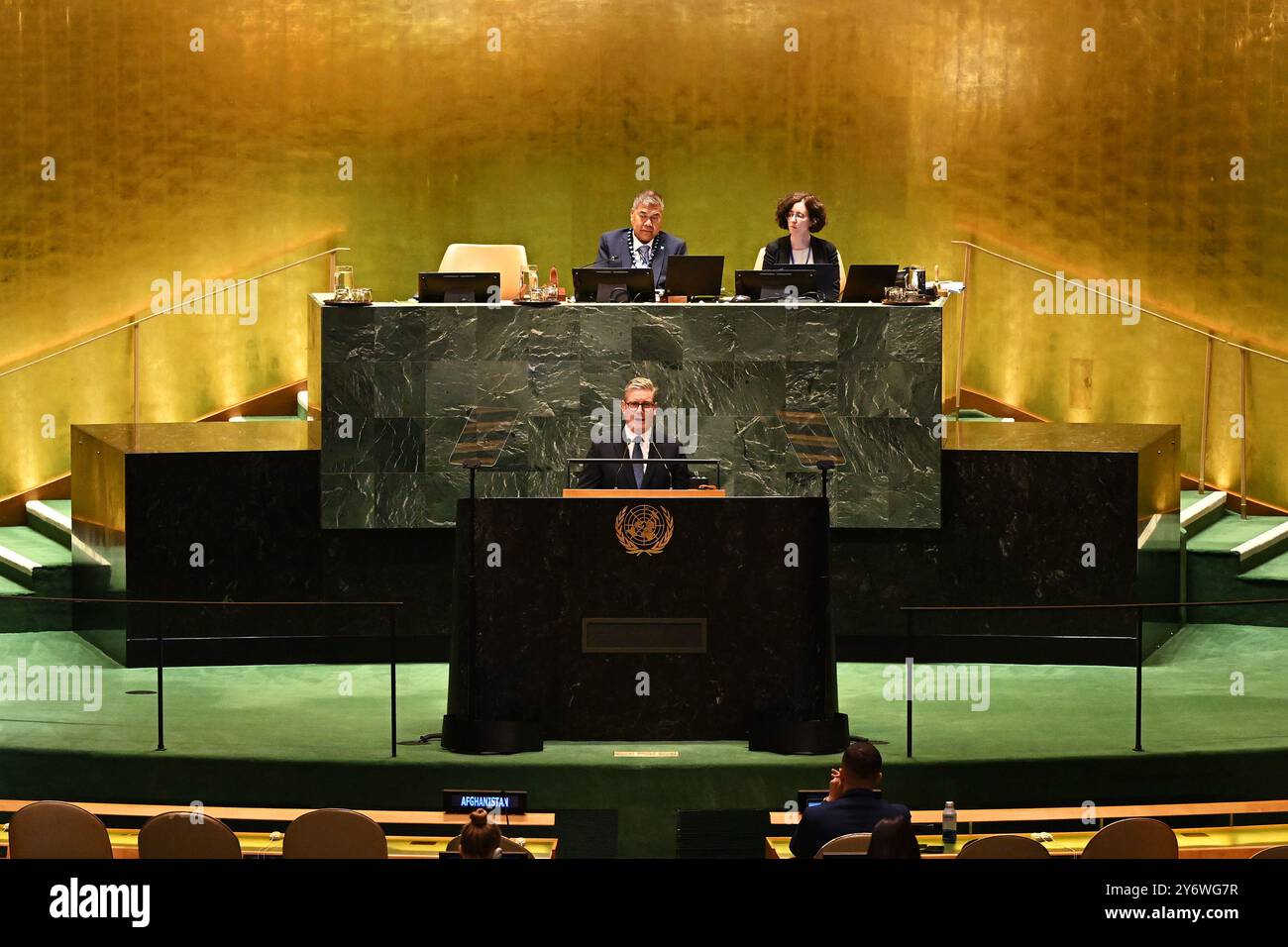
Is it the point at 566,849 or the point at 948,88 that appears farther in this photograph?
the point at 948,88

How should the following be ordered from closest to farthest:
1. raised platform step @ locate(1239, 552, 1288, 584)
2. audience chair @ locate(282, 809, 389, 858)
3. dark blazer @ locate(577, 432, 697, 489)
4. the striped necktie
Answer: audience chair @ locate(282, 809, 389, 858), dark blazer @ locate(577, 432, 697, 489), the striped necktie, raised platform step @ locate(1239, 552, 1288, 584)

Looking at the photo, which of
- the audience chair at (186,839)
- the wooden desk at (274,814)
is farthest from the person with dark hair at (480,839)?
the wooden desk at (274,814)

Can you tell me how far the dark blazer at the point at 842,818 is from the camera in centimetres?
529

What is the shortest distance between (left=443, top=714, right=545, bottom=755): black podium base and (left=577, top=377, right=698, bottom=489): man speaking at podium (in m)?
1.11

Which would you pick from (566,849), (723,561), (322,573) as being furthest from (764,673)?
(322,573)

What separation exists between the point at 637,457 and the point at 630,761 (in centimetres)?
152

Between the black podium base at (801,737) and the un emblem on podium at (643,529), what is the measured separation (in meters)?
0.80

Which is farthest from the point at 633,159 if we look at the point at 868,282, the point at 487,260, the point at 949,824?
the point at 949,824

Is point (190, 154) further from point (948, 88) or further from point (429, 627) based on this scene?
point (948, 88)

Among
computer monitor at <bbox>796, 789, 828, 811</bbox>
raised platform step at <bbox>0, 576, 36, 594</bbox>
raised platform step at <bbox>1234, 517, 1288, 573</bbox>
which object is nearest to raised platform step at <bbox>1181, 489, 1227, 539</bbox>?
raised platform step at <bbox>1234, 517, 1288, 573</bbox>

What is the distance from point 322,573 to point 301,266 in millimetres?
3149

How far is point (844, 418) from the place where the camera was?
8469 mm

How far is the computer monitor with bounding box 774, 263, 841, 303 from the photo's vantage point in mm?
8617

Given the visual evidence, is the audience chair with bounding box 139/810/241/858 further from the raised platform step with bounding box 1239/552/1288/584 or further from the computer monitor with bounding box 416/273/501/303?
the raised platform step with bounding box 1239/552/1288/584
